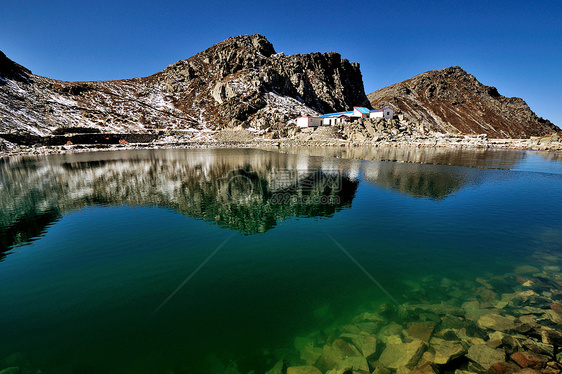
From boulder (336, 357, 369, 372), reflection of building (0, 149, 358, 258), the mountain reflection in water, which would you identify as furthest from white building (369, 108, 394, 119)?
boulder (336, 357, 369, 372)

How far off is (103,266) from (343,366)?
42.7 feet

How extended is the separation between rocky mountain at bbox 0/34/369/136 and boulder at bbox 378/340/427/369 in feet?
399

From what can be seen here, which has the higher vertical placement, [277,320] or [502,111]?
[502,111]

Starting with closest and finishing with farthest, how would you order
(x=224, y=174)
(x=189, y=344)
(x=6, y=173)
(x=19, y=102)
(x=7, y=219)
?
(x=189, y=344) < (x=7, y=219) < (x=224, y=174) < (x=6, y=173) < (x=19, y=102)

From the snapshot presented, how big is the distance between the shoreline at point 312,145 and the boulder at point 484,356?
9183 cm

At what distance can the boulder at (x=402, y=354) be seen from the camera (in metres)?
7.75

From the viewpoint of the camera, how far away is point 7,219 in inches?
820

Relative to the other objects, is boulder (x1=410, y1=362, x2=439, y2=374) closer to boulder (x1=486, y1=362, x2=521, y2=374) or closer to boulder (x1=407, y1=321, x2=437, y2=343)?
boulder (x1=407, y1=321, x2=437, y2=343)

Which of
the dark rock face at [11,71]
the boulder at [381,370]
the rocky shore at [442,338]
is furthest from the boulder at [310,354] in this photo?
the dark rock face at [11,71]

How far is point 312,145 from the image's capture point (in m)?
102

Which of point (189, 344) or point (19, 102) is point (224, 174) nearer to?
point (189, 344)

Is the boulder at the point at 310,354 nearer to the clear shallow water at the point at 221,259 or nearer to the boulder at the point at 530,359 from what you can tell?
the clear shallow water at the point at 221,259

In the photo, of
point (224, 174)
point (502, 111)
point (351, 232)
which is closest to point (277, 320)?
point (351, 232)

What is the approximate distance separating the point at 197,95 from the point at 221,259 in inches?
6571
